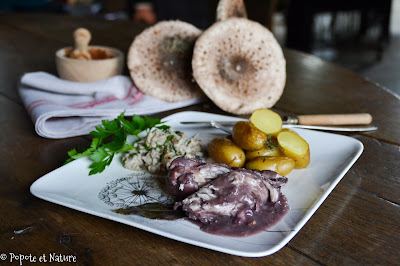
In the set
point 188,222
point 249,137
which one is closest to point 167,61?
point 249,137

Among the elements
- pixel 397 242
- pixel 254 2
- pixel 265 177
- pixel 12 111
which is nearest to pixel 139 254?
pixel 265 177

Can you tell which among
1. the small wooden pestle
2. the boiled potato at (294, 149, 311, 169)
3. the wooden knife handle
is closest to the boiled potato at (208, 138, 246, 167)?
the boiled potato at (294, 149, 311, 169)

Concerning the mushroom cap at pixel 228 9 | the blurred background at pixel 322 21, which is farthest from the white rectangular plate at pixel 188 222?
the blurred background at pixel 322 21

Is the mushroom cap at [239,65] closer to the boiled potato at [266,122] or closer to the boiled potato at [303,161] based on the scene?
the boiled potato at [266,122]

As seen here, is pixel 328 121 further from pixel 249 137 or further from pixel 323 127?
pixel 249 137

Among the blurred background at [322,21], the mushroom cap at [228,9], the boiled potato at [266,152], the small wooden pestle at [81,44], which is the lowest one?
the blurred background at [322,21]

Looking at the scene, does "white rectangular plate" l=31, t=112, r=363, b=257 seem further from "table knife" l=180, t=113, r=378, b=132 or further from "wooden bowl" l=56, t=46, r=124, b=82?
"wooden bowl" l=56, t=46, r=124, b=82

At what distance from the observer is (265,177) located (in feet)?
3.25

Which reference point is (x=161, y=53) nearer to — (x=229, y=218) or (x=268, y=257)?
(x=229, y=218)

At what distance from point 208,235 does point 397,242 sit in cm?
39

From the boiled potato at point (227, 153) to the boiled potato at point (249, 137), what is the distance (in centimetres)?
2

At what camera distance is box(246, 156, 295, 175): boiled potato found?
1.10 meters

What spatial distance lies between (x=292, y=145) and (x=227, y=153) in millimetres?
176

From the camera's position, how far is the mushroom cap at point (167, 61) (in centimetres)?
172
